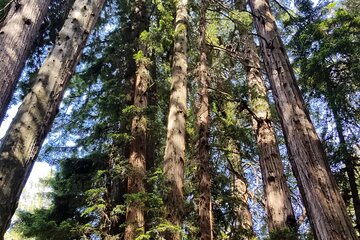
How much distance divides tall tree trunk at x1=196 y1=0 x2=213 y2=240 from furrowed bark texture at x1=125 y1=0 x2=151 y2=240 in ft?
4.31

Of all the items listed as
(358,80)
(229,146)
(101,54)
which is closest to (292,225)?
(229,146)

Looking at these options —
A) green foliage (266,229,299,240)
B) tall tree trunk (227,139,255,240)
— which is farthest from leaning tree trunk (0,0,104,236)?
tall tree trunk (227,139,255,240)

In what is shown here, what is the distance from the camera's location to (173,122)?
290 inches

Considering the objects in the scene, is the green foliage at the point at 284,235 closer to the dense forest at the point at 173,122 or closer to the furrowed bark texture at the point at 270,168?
the dense forest at the point at 173,122

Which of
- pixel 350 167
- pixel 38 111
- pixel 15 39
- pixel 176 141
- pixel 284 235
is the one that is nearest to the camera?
pixel 38 111

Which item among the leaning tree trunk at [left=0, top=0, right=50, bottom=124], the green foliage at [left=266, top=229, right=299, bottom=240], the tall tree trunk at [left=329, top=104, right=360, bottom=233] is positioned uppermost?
the tall tree trunk at [left=329, top=104, right=360, bottom=233]

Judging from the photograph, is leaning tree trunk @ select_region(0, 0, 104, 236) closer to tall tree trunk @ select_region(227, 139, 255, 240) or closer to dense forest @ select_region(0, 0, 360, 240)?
dense forest @ select_region(0, 0, 360, 240)

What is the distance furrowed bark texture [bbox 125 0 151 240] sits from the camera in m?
6.50

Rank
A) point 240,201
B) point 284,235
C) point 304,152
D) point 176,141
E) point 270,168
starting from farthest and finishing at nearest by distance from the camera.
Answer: point 240,201, point 270,168, point 176,141, point 284,235, point 304,152

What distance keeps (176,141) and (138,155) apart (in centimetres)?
119

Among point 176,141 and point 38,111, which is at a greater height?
point 176,141

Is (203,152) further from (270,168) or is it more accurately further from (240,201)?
(240,201)

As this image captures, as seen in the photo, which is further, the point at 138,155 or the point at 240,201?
the point at 240,201

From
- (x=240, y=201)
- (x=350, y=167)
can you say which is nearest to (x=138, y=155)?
(x=240, y=201)
